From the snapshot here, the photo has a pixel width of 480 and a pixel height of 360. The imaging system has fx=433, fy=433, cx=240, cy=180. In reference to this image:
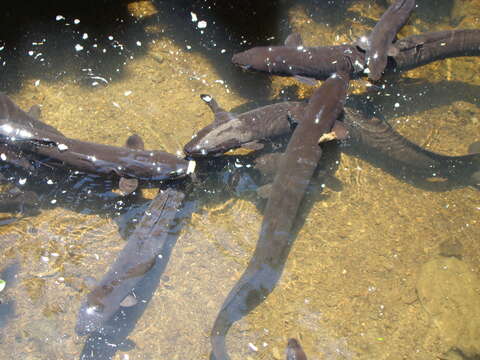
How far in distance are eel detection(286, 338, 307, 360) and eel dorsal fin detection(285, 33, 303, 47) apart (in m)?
4.06

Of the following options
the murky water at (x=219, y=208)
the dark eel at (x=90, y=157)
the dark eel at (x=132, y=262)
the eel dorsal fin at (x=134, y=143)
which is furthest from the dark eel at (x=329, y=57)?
the dark eel at (x=132, y=262)

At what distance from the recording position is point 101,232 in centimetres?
519

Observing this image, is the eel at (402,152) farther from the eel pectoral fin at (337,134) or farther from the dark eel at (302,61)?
the dark eel at (302,61)

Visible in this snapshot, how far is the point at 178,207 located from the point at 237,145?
1.06 m

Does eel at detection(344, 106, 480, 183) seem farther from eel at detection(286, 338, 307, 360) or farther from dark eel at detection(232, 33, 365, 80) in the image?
eel at detection(286, 338, 307, 360)

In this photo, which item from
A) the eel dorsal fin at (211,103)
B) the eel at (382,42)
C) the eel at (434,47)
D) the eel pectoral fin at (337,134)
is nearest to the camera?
the eel pectoral fin at (337,134)

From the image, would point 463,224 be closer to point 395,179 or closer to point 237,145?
point 395,179

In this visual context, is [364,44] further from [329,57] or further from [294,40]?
[294,40]

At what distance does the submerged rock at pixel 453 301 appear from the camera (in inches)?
184

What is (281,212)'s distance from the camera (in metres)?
Answer: 4.98

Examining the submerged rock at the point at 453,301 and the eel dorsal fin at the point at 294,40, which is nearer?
the submerged rock at the point at 453,301

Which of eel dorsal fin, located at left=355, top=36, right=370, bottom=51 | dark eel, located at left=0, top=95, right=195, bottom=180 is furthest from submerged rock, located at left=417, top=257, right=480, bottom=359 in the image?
dark eel, located at left=0, top=95, right=195, bottom=180

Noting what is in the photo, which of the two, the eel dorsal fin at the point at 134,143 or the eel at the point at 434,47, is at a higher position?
the eel at the point at 434,47

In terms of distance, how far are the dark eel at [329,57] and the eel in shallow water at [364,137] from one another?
0.57m
